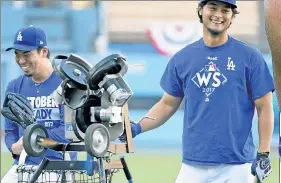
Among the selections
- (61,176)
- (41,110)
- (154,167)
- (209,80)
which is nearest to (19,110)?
(61,176)

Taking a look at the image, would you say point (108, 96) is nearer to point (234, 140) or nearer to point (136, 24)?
point (234, 140)

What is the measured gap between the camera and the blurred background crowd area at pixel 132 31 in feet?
53.9

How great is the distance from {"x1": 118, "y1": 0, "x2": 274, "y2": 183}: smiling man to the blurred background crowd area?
10.1m

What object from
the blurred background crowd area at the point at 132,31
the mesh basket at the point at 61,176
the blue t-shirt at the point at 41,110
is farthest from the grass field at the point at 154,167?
the mesh basket at the point at 61,176

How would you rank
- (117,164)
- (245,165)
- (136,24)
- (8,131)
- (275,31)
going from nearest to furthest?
(275,31) → (117,164) → (245,165) → (8,131) → (136,24)

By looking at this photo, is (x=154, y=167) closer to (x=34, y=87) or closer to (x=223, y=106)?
(x=34, y=87)

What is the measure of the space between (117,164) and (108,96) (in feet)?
1.99

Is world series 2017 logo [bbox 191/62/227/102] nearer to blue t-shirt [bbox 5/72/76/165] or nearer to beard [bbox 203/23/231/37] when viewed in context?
beard [bbox 203/23/231/37]

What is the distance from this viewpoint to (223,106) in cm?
576

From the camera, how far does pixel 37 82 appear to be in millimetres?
6719

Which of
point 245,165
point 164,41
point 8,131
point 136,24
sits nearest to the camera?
point 245,165

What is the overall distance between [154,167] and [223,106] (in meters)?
7.19

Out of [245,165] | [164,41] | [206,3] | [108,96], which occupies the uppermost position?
[164,41]

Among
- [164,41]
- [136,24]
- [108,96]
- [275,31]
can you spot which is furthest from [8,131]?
[136,24]
